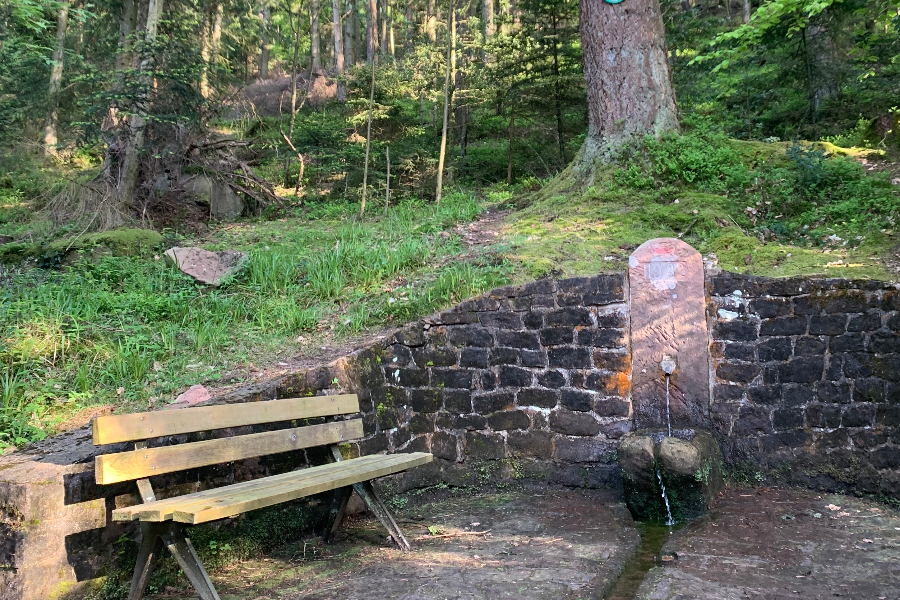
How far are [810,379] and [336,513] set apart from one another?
358cm

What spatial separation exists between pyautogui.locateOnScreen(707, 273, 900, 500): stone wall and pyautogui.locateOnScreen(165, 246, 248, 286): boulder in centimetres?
496

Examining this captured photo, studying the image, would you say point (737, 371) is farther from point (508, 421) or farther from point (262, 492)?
point (262, 492)

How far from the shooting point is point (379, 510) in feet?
12.0

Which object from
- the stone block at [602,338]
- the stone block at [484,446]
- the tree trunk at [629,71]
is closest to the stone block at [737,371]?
the stone block at [602,338]

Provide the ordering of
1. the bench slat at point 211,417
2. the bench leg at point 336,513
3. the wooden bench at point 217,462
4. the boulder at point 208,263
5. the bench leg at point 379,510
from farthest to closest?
1. the boulder at point 208,263
2. the bench leg at point 336,513
3. the bench leg at point 379,510
4. the bench slat at point 211,417
5. the wooden bench at point 217,462

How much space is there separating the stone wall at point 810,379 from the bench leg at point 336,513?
114 inches

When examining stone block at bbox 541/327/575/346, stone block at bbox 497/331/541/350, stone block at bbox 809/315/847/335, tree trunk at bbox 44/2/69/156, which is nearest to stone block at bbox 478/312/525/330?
stone block at bbox 497/331/541/350

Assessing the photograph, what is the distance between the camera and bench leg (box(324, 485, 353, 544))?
12.6 feet

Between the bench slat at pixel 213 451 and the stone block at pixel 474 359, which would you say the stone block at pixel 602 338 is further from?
the bench slat at pixel 213 451

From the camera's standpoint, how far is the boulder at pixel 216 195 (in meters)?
10.4

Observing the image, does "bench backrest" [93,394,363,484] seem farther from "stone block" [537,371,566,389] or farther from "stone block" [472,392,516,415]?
"stone block" [537,371,566,389]

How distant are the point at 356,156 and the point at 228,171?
2.32 metres

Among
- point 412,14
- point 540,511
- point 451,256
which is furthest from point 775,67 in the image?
point 412,14

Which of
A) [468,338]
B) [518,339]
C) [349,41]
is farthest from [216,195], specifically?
[349,41]
